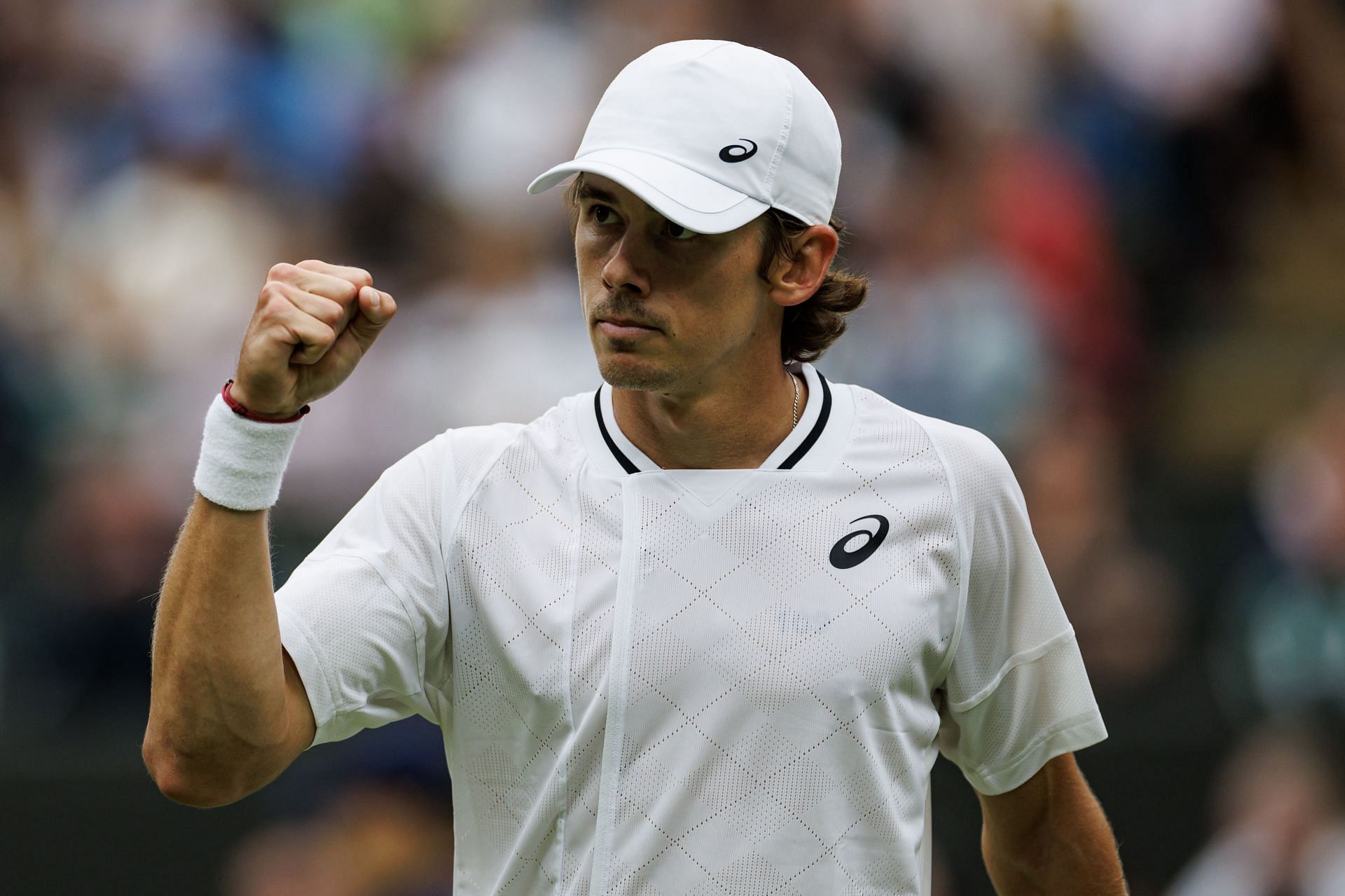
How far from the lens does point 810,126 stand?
2898mm

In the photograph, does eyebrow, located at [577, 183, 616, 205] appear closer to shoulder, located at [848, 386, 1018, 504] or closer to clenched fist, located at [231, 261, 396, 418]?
clenched fist, located at [231, 261, 396, 418]

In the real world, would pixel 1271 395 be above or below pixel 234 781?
below

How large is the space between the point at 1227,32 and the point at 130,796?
564 cm

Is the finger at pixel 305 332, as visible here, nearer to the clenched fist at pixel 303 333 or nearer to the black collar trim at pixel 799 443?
the clenched fist at pixel 303 333

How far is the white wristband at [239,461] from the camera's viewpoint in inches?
97.6

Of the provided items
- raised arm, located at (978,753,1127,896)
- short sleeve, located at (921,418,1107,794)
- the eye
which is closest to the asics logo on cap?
the eye

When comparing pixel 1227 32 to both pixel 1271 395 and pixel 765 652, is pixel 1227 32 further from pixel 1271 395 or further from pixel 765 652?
pixel 765 652

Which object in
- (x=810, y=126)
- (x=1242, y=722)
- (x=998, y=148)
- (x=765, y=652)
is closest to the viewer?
(x=765, y=652)

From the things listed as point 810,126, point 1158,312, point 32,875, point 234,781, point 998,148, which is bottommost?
point 32,875

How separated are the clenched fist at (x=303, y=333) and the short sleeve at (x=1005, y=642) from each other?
92 cm

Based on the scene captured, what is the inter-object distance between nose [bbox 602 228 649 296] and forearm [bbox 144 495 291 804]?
1.99 feet

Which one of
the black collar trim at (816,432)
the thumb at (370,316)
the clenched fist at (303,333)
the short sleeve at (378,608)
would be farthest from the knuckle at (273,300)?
the black collar trim at (816,432)

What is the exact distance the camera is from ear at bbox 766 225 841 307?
9.58ft

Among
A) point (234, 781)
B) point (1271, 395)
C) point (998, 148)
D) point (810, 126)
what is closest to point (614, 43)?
point (998, 148)
